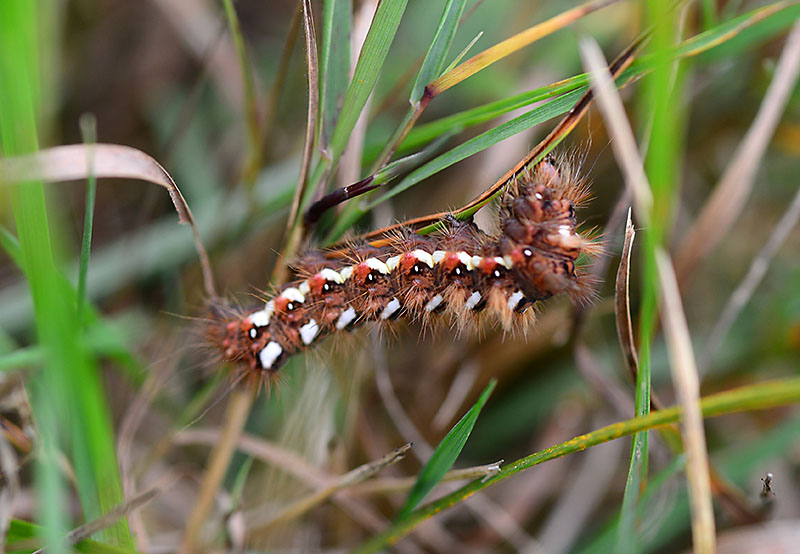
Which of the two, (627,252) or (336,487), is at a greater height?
(336,487)

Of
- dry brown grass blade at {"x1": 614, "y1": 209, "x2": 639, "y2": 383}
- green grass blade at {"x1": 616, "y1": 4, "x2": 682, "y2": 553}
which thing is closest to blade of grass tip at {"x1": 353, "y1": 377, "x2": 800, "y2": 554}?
green grass blade at {"x1": 616, "y1": 4, "x2": 682, "y2": 553}

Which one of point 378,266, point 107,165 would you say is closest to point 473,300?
point 378,266

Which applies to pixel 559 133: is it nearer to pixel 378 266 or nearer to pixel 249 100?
pixel 378 266

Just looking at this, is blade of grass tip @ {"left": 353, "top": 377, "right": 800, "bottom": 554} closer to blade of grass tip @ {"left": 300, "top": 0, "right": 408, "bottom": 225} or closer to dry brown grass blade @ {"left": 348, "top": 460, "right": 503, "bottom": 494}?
dry brown grass blade @ {"left": 348, "top": 460, "right": 503, "bottom": 494}

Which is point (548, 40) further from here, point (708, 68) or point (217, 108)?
point (217, 108)

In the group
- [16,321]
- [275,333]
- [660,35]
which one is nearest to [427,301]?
[275,333]

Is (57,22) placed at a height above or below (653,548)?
above
